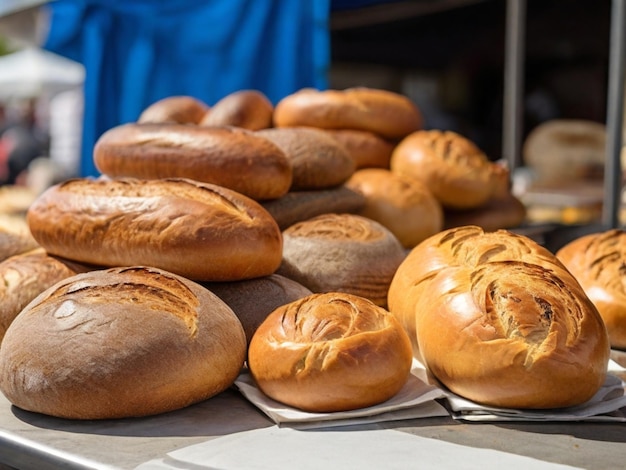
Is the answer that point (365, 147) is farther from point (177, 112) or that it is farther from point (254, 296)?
point (254, 296)

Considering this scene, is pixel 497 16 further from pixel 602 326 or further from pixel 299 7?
pixel 602 326

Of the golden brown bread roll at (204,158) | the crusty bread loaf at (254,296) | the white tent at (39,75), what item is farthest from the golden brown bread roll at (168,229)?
the white tent at (39,75)

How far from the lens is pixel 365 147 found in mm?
2301

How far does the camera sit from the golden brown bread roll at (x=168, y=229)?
4.61ft

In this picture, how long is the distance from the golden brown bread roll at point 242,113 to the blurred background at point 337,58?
41.2 inches

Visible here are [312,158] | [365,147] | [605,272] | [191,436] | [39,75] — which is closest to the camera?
[191,436]

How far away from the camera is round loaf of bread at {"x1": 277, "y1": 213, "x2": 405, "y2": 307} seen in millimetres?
1637

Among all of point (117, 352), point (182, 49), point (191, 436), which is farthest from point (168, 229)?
point (182, 49)

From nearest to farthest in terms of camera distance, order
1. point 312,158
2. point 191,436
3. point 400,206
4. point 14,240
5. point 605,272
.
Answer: point 191,436, point 605,272, point 14,240, point 312,158, point 400,206

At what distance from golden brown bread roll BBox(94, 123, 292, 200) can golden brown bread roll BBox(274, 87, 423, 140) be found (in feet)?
1.70

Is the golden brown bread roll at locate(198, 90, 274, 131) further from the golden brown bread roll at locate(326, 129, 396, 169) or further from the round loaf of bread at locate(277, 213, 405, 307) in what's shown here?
the round loaf of bread at locate(277, 213, 405, 307)

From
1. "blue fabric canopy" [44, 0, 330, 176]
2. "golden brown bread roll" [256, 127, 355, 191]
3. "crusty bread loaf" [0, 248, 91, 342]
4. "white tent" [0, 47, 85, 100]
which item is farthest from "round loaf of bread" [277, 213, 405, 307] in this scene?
"white tent" [0, 47, 85, 100]

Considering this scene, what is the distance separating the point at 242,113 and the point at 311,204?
467 millimetres

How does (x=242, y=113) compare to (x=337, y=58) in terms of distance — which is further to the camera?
(x=337, y=58)
